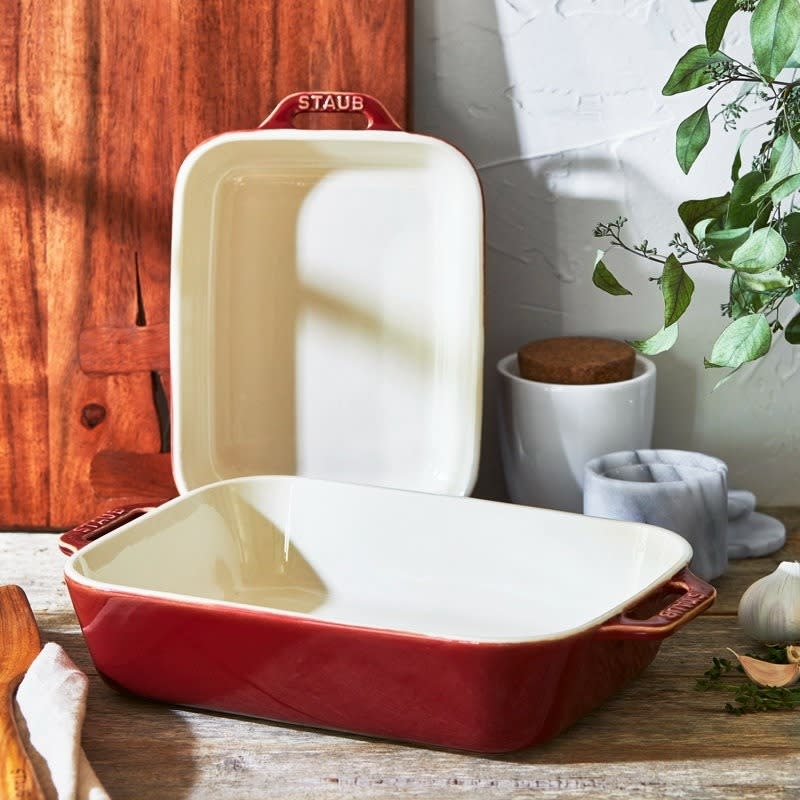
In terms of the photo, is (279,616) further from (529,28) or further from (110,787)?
(529,28)

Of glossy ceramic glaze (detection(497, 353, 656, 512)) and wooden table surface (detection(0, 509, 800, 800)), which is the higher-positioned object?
glossy ceramic glaze (detection(497, 353, 656, 512))

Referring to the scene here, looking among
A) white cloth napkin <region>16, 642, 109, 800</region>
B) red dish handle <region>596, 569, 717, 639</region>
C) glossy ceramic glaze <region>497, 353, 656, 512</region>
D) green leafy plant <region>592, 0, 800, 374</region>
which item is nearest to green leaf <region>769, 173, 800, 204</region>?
green leafy plant <region>592, 0, 800, 374</region>

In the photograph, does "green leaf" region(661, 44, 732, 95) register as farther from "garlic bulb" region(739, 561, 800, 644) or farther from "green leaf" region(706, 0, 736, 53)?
"garlic bulb" region(739, 561, 800, 644)

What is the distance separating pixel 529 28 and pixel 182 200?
0.34m

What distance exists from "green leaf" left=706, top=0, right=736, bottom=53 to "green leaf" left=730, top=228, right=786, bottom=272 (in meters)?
0.14

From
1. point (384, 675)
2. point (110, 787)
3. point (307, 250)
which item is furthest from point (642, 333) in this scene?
point (110, 787)

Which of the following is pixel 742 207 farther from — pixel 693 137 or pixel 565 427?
pixel 565 427

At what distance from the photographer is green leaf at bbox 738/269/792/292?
1.97ft

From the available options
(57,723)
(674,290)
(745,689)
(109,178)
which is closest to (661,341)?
(674,290)

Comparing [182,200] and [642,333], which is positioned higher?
[182,200]

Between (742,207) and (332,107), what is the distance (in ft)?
1.27

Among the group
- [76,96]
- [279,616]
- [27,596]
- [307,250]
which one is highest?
[76,96]

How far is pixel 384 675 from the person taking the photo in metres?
0.65

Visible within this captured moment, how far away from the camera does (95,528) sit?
82 centimetres
